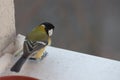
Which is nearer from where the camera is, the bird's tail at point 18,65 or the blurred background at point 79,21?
the bird's tail at point 18,65

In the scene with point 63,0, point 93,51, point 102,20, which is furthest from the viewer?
point 63,0

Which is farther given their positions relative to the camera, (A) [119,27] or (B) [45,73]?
(A) [119,27]

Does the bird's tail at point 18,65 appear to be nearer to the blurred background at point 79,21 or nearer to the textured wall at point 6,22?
the textured wall at point 6,22

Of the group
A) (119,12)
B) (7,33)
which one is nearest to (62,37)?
(119,12)

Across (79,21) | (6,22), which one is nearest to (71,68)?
(6,22)

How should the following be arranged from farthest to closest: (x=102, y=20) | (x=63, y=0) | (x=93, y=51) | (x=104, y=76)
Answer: (x=63, y=0) < (x=102, y=20) < (x=93, y=51) < (x=104, y=76)

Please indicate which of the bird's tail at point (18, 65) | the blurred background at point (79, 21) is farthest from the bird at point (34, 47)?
the blurred background at point (79, 21)

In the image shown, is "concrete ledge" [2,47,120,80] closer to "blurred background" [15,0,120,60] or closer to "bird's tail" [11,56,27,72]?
"bird's tail" [11,56,27,72]

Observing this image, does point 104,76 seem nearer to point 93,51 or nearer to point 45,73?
point 45,73

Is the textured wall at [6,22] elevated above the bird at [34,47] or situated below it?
above
